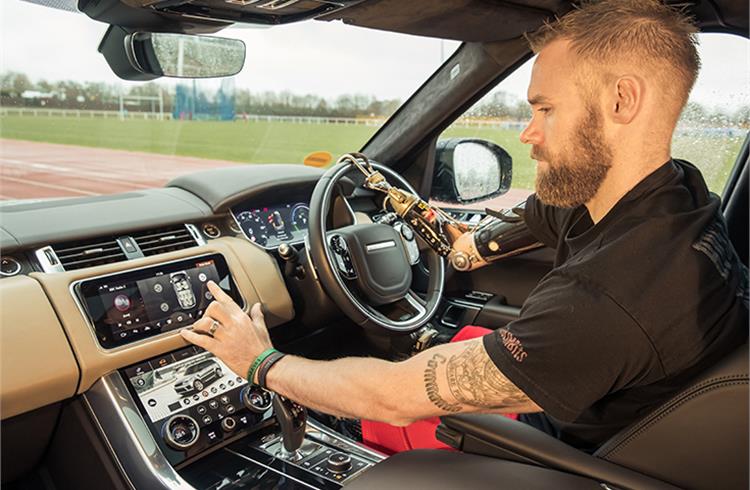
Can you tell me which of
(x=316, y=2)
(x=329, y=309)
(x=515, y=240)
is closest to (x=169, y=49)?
(x=316, y=2)

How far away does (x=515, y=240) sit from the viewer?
2375 millimetres

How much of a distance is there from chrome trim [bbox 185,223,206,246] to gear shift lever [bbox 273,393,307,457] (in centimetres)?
70

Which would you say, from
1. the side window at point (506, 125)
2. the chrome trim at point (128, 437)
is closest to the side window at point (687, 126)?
the side window at point (506, 125)

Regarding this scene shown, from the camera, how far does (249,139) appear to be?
2.90 metres

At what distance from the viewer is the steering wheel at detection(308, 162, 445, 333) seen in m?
2.19

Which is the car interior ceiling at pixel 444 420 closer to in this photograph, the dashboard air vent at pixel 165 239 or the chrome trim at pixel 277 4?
the chrome trim at pixel 277 4

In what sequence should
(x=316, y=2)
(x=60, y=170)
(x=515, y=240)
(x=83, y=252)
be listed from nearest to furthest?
(x=316, y=2) < (x=83, y=252) < (x=60, y=170) < (x=515, y=240)

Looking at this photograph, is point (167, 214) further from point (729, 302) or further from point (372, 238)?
point (729, 302)

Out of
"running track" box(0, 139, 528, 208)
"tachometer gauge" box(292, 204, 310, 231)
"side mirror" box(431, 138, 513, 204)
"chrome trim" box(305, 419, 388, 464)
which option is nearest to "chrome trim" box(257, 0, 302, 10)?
"running track" box(0, 139, 528, 208)

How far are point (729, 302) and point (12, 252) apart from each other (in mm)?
1846

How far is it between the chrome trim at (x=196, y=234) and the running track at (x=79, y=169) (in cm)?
32

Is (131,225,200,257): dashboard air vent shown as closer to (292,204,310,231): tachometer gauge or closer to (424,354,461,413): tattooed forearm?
(292,204,310,231): tachometer gauge

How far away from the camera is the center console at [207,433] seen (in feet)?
5.90

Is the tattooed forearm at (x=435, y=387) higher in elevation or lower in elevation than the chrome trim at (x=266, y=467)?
higher
